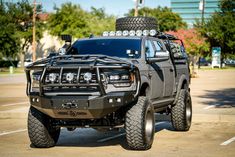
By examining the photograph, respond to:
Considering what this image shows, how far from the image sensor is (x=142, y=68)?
349 inches

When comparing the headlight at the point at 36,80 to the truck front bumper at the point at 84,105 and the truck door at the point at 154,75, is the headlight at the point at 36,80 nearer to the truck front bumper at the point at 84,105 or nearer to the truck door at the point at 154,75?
the truck front bumper at the point at 84,105

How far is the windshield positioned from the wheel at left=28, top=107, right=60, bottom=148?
163cm

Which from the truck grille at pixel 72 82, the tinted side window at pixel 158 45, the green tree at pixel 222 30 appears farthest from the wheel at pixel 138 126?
the green tree at pixel 222 30

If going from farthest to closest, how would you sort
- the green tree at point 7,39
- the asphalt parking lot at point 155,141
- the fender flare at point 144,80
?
1. the green tree at point 7,39
2. the fender flare at point 144,80
3. the asphalt parking lot at point 155,141

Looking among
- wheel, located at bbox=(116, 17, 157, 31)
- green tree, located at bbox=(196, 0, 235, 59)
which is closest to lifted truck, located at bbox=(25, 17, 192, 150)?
wheel, located at bbox=(116, 17, 157, 31)

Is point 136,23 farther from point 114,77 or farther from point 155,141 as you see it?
point 114,77

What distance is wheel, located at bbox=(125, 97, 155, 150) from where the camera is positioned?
27.0ft

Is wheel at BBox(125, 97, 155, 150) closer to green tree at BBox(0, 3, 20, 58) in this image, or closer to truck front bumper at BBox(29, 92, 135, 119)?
truck front bumper at BBox(29, 92, 135, 119)

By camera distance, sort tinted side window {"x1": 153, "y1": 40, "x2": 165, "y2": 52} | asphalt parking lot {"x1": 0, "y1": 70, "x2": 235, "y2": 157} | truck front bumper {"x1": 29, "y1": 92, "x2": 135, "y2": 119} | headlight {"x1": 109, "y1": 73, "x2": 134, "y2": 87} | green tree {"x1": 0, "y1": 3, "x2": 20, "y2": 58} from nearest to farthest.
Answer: truck front bumper {"x1": 29, "y1": 92, "x2": 135, "y2": 119} < headlight {"x1": 109, "y1": 73, "x2": 134, "y2": 87} < asphalt parking lot {"x1": 0, "y1": 70, "x2": 235, "y2": 157} < tinted side window {"x1": 153, "y1": 40, "x2": 165, "y2": 52} < green tree {"x1": 0, "y1": 3, "x2": 20, "y2": 58}

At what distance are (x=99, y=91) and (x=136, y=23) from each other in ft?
21.5

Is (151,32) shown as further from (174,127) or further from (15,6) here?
(15,6)

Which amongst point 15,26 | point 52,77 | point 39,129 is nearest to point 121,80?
point 52,77

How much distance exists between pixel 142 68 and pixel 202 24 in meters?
70.3

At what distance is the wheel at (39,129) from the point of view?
345 inches
